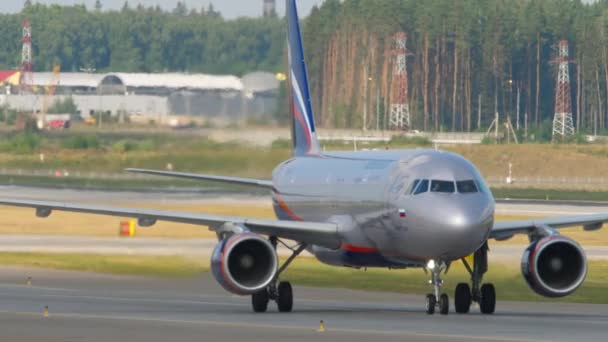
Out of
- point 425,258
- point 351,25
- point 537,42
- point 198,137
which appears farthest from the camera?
point 537,42

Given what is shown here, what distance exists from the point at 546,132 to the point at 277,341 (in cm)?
13843

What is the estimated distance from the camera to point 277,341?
30406mm

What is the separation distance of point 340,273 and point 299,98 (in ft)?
27.3

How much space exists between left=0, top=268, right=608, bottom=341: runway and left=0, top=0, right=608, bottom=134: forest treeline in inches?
894

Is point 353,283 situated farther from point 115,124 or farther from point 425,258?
point 115,124

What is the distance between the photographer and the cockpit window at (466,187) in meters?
36.6

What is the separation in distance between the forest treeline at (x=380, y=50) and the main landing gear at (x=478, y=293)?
29692 mm

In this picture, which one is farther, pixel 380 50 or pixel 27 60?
pixel 380 50

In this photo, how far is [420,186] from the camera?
36.9 meters

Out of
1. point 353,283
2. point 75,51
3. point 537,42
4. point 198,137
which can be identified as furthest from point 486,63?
point 353,283

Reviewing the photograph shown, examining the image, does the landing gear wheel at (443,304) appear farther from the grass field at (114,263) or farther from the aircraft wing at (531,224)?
the grass field at (114,263)

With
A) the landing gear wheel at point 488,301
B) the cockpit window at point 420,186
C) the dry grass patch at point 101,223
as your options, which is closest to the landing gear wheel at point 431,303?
the landing gear wheel at point 488,301

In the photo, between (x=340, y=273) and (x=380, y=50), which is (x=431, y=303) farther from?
(x=380, y=50)

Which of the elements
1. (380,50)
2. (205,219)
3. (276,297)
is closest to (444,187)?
(276,297)
